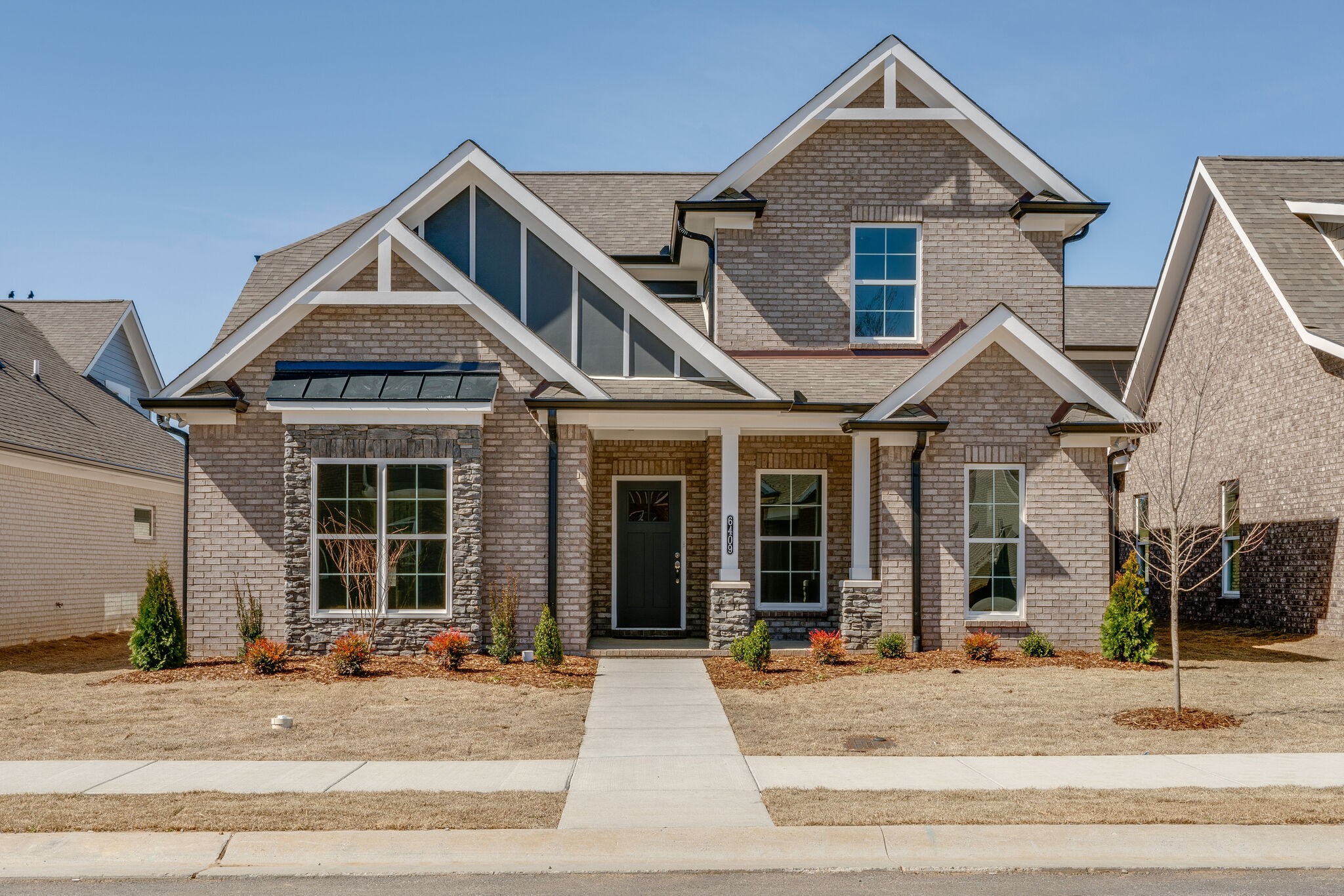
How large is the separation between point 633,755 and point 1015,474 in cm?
820

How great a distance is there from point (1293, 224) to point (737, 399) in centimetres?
1139

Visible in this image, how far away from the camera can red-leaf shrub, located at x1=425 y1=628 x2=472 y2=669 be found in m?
13.3

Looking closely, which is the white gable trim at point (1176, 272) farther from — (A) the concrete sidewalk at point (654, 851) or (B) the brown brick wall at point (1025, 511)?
(A) the concrete sidewalk at point (654, 851)

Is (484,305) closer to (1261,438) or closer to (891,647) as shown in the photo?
(891,647)

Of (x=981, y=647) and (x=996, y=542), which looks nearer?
(x=981, y=647)

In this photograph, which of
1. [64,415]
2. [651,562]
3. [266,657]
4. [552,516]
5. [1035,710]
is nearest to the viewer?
[1035,710]

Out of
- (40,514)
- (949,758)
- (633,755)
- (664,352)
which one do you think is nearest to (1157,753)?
(949,758)

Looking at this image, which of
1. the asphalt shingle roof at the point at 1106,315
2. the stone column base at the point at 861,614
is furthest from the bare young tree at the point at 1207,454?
the stone column base at the point at 861,614

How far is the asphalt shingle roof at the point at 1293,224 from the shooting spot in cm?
1748

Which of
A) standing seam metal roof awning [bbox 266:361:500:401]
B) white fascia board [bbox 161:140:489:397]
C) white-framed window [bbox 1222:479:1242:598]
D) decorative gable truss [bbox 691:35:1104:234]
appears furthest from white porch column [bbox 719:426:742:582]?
white-framed window [bbox 1222:479:1242:598]

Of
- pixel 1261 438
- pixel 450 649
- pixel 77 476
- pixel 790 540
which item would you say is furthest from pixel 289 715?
pixel 1261 438

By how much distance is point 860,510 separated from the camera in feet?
49.8

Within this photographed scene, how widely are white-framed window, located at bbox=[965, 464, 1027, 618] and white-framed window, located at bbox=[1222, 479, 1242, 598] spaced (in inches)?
294

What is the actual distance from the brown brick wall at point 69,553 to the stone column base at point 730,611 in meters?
11.5
